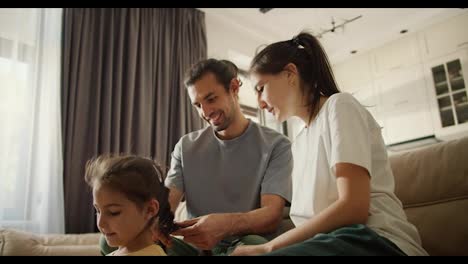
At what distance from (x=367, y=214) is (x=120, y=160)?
737mm

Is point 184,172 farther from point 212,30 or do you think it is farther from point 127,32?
point 212,30

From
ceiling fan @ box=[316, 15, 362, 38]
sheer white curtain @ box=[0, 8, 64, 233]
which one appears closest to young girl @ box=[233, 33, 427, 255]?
sheer white curtain @ box=[0, 8, 64, 233]

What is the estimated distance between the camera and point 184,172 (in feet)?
4.99

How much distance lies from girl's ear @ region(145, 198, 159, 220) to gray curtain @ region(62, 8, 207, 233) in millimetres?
1658

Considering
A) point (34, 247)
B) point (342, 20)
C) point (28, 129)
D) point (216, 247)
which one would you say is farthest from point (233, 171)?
point (342, 20)

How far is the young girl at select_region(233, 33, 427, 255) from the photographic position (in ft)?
2.34

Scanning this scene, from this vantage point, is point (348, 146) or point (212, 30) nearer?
point (348, 146)

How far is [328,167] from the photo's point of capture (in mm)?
893

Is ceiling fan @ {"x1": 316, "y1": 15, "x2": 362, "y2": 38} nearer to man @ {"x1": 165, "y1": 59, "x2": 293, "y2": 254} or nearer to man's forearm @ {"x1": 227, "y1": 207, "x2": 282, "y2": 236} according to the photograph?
man @ {"x1": 165, "y1": 59, "x2": 293, "y2": 254}

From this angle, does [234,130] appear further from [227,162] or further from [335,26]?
[335,26]

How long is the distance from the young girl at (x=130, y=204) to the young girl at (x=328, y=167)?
0.39 m

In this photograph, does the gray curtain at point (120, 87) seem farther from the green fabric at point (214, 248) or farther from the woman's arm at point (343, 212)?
the woman's arm at point (343, 212)

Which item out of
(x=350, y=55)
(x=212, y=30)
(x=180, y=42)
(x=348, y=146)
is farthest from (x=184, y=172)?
(x=350, y=55)

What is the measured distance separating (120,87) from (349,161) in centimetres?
241
